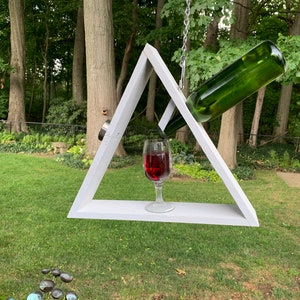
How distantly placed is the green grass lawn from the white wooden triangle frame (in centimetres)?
148

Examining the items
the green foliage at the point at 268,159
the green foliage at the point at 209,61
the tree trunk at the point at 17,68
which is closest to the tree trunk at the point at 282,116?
the green foliage at the point at 268,159

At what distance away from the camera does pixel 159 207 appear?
1.20 m

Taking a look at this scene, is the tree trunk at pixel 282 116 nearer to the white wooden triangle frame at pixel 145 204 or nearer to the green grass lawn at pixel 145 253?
the green grass lawn at pixel 145 253

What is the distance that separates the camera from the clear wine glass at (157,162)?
1156 millimetres

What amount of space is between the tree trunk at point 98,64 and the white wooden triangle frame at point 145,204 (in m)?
6.02

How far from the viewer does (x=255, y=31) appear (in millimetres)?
11703

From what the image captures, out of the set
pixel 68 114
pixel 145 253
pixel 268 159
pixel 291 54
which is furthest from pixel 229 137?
pixel 68 114

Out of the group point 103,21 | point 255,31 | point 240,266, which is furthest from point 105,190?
point 255,31

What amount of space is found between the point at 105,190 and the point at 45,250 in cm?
206

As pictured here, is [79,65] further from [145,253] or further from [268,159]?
[145,253]

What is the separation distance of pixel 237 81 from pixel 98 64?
633 cm

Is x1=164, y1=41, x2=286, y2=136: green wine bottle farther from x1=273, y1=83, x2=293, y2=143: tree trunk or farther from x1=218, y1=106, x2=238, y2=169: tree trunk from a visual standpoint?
x1=273, y1=83, x2=293, y2=143: tree trunk

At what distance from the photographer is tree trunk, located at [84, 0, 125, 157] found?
6898mm

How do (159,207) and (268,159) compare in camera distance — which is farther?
(268,159)
